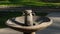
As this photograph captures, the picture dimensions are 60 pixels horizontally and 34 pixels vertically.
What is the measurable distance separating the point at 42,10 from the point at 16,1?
13.5 feet

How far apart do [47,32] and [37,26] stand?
8.46ft

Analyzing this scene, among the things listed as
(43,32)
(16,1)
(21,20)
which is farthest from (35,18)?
(16,1)

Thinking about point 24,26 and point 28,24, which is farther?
point 28,24

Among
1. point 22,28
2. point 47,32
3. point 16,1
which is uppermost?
point 16,1

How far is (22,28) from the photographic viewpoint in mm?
3482

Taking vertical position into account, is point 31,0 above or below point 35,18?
above

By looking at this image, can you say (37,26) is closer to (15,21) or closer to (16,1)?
(15,21)

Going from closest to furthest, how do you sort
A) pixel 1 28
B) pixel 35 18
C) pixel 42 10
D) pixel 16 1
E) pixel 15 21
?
pixel 15 21 < pixel 35 18 < pixel 1 28 < pixel 42 10 < pixel 16 1

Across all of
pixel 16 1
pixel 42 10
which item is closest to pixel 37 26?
pixel 42 10

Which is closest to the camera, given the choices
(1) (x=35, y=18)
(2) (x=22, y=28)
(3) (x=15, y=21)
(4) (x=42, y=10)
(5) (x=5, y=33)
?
(2) (x=22, y=28)

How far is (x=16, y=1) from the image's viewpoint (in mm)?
13828

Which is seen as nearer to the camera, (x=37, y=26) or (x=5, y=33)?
(x=37, y=26)

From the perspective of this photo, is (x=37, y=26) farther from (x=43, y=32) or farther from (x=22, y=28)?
(x=43, y=32)

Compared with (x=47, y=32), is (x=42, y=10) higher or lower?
higher
